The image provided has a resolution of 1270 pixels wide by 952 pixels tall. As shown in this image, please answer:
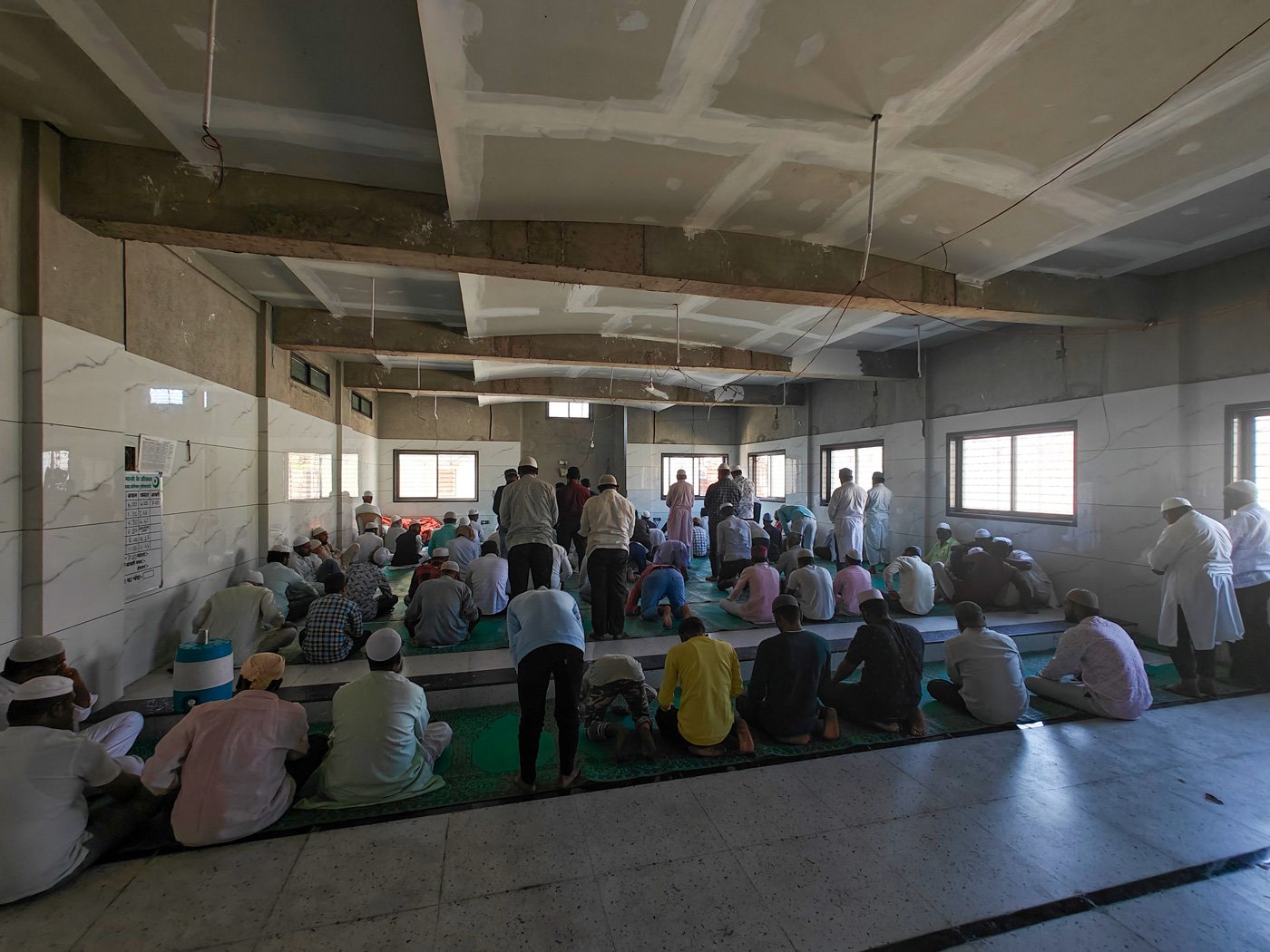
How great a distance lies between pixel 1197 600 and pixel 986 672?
1909 mm

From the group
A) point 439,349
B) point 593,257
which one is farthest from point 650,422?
point 593,257

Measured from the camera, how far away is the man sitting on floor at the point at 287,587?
471cm

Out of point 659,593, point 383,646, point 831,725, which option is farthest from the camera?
point 659,593

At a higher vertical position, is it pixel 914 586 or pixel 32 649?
pixel 32 649

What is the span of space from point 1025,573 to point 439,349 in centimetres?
668

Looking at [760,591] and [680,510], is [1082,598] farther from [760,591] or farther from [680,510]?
[680,510]

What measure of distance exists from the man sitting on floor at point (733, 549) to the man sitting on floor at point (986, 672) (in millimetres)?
2883

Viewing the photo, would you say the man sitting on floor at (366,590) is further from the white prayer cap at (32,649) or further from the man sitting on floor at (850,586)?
the man sitting on floor at (850,586)

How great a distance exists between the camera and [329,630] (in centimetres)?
397

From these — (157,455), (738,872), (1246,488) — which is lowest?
(738,872)

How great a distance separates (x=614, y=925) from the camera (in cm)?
183

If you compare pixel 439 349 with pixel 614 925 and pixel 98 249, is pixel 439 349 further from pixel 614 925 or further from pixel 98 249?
pixel 614 925

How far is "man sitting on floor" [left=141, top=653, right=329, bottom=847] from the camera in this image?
2.20 m

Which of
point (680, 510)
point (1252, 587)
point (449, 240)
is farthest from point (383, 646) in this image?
point (1252, 587)
